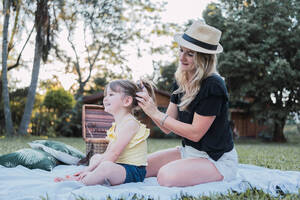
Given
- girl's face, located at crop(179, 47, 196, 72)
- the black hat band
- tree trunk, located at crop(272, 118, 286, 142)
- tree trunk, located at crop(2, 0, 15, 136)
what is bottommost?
tree trunk, located at crop(272, 118, 286, 142)

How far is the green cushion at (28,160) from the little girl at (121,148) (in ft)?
3.34

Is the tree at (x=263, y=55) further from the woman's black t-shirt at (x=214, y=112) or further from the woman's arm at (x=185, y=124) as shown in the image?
the woman's arm at (x=185, y=124)

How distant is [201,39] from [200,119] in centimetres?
68

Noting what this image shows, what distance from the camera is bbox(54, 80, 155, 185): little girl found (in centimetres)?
247

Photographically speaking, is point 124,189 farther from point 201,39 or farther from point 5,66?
point 5,66

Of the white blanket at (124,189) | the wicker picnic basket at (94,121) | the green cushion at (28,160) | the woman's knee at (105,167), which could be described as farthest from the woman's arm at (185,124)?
the wicker picnic basket at (94,121)

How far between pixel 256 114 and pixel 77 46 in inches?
431

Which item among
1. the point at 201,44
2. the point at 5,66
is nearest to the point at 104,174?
the point at 201,44

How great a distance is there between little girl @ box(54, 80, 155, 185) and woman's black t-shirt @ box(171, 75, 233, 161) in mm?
486

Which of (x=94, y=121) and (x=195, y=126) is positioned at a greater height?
(x=195, y=126)

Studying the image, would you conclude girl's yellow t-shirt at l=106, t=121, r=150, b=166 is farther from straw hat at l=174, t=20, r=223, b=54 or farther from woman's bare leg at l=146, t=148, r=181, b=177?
straw hat at l=174, t=20, r=223, b=54

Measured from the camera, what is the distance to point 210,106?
2.47 m

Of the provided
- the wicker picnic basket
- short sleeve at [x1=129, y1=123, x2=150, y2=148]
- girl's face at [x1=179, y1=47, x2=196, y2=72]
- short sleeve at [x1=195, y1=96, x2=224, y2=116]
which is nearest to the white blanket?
short sleeve at [x1=129, y1=123, x2=150, y2=148]

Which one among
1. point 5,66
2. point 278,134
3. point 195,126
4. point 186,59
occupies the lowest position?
point 278,134
